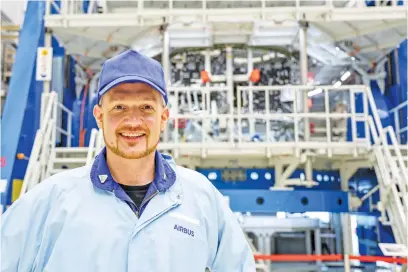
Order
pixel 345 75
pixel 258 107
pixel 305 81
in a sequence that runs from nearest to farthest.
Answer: pixel 305 81 → pixel 258 107 → pixel 345 75

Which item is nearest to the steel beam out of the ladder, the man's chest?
the ladder

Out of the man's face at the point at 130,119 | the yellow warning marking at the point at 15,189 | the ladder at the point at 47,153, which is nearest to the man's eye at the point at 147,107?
the man's face at the point at 130,119

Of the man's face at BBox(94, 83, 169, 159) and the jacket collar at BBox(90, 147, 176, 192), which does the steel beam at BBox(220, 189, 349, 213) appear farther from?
the man's face at BBox(94, 83, 169, 159)

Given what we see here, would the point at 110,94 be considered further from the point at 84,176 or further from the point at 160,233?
the point at 160,233

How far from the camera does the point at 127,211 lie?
1295 millimetres

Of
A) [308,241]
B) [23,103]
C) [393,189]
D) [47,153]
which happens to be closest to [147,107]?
[393,189]

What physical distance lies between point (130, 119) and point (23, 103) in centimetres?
484

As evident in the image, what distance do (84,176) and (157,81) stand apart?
0.43 m

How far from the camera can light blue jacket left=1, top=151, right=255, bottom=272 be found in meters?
1.22

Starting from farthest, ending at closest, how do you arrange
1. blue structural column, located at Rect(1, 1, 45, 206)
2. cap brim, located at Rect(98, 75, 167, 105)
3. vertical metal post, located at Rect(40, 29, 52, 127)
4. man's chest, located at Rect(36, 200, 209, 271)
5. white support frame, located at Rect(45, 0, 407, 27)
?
white support frame, located at Rect(45, 0, 407, 27) → vertical metal post, located at Rect(40, 29, 52, 127) → blue structural column, located at Rect(1, 1, 45, 206) → cap brim, located at Rect(98, 75, 167, 105) → man's chest, located at Rect(36, 200, 209, 271)

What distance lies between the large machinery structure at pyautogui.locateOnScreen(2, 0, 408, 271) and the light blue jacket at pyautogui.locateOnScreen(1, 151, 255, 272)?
11.4ft

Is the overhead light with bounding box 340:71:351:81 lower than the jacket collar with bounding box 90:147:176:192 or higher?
higher

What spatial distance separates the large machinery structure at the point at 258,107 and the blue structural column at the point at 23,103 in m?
0.02

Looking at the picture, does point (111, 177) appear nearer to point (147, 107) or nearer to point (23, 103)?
point (147, 107)
